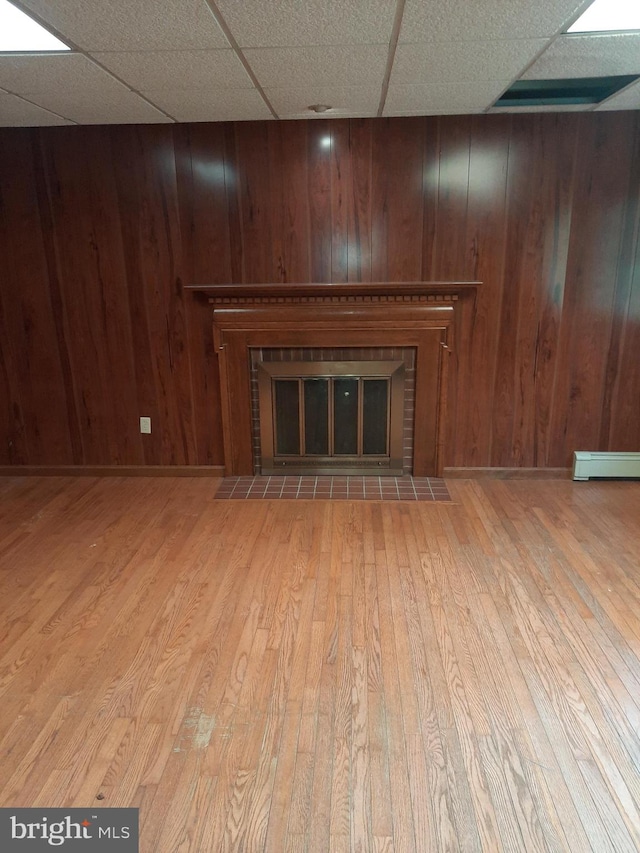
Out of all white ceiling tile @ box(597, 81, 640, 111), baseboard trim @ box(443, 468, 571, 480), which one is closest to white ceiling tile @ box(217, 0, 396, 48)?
white ceiling tile @ box(597, 81, 640, 111)

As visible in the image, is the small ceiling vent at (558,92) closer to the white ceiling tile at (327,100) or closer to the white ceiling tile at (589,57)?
the white ceiling tile at (589,57)

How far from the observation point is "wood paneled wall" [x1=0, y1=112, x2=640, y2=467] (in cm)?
336

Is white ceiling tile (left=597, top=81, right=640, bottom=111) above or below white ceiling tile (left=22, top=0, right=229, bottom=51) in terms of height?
above

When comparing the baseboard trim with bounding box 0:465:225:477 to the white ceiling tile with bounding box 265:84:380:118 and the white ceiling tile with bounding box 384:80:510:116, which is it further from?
the white ceiling tile with bounding box 384:80:510:116

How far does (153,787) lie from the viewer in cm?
163

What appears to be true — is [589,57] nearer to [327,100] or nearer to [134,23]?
[327,100]

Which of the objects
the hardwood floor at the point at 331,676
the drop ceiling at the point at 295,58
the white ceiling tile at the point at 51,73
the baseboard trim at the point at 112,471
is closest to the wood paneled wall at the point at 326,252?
the baseboard trim at the point at 112,471

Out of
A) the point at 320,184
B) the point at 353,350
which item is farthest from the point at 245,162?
the point at 353,350

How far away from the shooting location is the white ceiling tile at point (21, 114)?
2.74 m

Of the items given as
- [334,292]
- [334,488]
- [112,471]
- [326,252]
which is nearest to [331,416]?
[334,488]

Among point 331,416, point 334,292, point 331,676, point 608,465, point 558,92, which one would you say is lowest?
point 331,676

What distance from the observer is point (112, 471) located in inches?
157

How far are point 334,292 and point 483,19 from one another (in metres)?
1.81

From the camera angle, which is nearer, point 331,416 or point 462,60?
point 462,60
